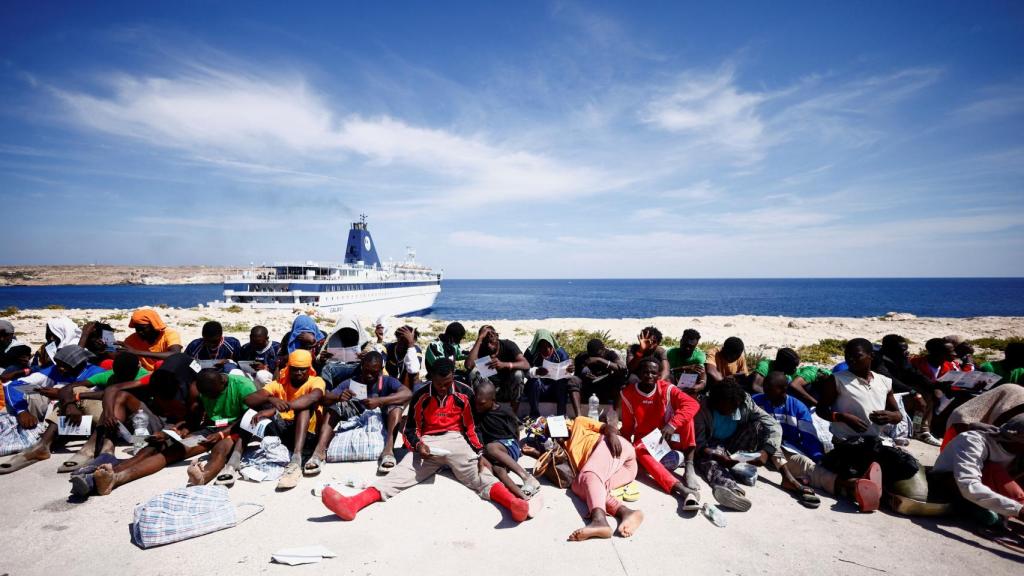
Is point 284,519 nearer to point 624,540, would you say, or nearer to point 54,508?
point 54,508

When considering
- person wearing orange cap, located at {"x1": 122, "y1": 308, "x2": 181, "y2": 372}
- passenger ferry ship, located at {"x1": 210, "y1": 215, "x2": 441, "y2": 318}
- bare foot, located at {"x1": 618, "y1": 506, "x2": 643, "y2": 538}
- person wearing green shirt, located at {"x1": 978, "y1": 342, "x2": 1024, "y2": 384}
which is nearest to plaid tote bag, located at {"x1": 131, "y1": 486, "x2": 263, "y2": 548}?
bare foot, located at {"x1": 618, "y1": 506, "x2": 643, "y2": 538}

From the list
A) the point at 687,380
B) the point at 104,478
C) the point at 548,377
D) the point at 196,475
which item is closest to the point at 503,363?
the point at 548,377

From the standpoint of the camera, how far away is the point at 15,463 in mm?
4934

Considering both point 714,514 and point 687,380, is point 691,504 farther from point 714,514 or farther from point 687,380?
point 687,380

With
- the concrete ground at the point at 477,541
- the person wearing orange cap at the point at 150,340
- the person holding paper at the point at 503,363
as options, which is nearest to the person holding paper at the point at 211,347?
the person wearing orange cap at the point at 150,340

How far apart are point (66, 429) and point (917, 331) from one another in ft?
89.2

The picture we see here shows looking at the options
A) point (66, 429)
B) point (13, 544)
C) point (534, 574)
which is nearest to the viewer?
point (534, 574)

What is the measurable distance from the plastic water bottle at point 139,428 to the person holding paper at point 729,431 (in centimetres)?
683

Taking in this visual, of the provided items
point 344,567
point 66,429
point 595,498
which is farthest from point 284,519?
point 66,429

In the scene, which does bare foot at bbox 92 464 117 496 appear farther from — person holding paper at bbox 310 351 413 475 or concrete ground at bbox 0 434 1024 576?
person holding paper at bbox 310 351 413 475

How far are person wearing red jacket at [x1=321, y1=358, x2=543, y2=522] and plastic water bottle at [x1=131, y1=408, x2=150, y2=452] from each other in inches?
125

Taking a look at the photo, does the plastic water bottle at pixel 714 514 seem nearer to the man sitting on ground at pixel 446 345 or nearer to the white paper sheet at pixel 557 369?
the white paper sheet at pixel 557 369

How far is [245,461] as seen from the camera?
16.6 ft

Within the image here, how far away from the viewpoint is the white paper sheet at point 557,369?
6484 mm
